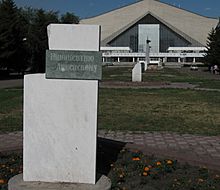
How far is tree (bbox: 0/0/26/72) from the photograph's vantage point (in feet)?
78.6

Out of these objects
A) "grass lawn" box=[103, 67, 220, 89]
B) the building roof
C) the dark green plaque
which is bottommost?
"grass lawn" box=[103, 67, 220, 89]

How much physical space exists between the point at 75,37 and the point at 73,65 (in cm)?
24

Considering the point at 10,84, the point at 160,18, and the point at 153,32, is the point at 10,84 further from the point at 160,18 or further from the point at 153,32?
the point at 160,18

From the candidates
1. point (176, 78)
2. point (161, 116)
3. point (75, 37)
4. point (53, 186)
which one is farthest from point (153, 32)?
point (53, 186)

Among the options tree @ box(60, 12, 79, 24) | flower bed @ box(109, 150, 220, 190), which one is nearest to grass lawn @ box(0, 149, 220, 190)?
flower bed @ box(109, 150, 220, 190)

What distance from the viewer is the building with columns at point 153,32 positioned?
83000 mm

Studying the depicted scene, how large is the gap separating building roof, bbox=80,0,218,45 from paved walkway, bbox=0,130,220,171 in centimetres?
8543

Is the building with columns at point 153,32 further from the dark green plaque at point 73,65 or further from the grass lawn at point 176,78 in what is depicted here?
the dark green plaque at point 73,65

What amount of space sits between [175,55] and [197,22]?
60.2 ft

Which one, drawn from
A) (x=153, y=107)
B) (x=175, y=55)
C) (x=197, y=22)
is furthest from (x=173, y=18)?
(x=153, y=107)

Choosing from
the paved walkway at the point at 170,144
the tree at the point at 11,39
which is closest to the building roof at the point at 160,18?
the tree at the point at 11,39

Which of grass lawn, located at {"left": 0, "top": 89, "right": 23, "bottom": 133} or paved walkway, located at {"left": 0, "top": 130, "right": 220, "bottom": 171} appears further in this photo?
grass lawn, located at {"left": 0, "top": 89, "right": 23, "bottom": 133}

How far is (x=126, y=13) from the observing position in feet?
309

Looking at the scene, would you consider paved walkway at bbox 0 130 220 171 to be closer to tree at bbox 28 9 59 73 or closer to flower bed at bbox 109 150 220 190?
flower bed at bbox 109 150 220 190
